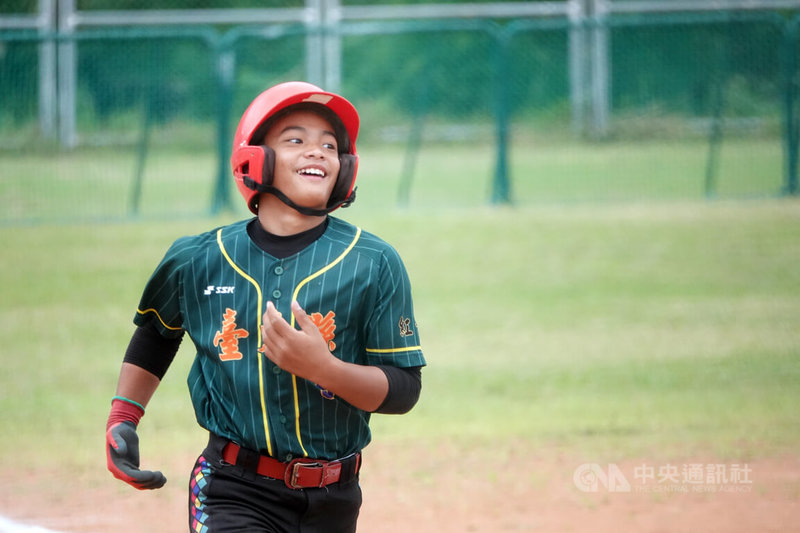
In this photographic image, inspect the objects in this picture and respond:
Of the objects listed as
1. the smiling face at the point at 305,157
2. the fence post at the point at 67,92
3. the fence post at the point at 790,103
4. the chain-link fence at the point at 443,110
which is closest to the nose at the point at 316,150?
the smiling face at the point at 305,157

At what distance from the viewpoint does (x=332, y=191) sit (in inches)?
121

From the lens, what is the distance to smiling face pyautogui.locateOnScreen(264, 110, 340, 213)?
9.70 feet

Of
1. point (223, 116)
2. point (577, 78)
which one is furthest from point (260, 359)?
point (577, 78)

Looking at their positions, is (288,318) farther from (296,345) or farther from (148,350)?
(148,350)

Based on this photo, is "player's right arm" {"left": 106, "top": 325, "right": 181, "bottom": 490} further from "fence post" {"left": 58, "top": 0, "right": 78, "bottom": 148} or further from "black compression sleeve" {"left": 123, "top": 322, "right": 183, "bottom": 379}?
"fence post" {"left": 58, "top": 0, "right": 78, "bottom": 148}

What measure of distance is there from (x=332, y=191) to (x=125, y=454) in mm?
913

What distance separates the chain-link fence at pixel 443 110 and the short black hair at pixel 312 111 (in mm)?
11187

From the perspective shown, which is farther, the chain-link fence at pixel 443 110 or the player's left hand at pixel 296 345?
the chain-link fence at pixel 443 110

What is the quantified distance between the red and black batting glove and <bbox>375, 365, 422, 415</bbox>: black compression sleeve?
2.03ft

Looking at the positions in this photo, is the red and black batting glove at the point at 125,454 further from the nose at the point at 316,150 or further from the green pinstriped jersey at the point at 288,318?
the nose at the point at 316,150

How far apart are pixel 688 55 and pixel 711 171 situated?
194 centimetres

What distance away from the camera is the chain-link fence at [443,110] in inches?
599

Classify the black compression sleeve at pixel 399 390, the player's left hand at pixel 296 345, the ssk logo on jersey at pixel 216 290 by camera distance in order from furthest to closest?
the ssk logo on jersey at pixel 216 290
the black compression sleeve at pixel 399 390
the player's left hand at pixel 296 345

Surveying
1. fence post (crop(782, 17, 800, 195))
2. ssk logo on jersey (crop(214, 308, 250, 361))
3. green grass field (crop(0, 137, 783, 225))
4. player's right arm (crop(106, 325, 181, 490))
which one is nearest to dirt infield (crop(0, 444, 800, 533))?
player's right arm (crop(106, 325, 181, 490))
